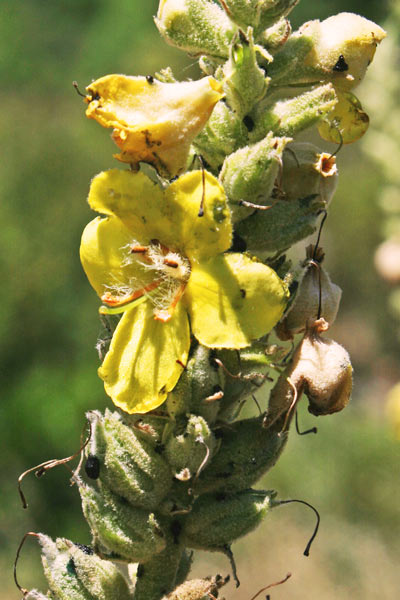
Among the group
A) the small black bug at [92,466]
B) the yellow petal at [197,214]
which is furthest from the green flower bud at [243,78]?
the small black bug at [92,466]

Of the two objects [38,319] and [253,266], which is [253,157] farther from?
[38,319]

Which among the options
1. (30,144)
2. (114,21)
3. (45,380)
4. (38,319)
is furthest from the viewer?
(114,21)

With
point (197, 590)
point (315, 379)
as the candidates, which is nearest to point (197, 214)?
point (315, 379)

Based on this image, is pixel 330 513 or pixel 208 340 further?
pixel 330 513

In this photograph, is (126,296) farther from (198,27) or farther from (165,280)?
(198,27)

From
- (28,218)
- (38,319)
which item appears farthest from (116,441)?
(28,218)

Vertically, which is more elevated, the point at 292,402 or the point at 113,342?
the point at 113,342
